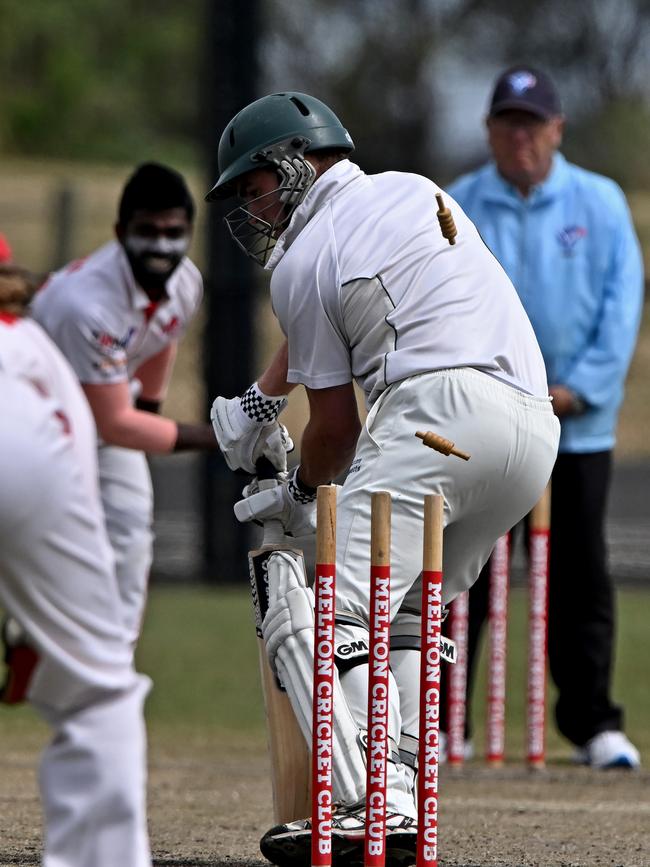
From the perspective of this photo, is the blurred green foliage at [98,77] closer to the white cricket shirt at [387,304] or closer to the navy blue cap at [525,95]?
the navy blue cap at [525,95]

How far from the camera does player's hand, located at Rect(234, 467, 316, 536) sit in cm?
468

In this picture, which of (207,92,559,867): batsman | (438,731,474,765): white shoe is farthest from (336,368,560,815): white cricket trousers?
(438,731,474,765): white shoe

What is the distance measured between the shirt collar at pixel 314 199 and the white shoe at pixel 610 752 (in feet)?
9.39

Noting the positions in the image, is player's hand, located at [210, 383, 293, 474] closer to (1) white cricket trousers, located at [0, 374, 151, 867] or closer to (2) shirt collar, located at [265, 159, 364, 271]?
(2) shirt collar, located at [265, 159, 364, 271]

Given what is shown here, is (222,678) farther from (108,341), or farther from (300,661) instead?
(300,661)

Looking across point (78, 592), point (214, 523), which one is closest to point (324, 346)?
point (78, 592)

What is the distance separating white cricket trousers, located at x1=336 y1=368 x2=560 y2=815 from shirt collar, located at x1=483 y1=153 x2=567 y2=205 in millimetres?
2654

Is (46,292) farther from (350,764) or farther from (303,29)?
(303,29)

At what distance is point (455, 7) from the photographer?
31.7m

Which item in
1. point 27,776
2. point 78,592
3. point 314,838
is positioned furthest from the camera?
point 27,776

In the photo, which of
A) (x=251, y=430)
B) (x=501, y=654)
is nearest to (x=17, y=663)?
Answer: (x=251, y=430)

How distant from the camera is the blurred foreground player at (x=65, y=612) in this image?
10.4ft

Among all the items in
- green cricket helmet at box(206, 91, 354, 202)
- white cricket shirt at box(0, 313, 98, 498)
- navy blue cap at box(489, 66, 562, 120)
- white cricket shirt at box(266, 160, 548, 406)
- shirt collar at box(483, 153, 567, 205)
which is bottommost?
white cricket shirt at box(0, 313, 98, 498)

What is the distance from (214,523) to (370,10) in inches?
840
